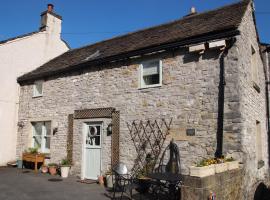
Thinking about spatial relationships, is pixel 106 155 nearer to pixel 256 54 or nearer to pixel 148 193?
pixel 148 193

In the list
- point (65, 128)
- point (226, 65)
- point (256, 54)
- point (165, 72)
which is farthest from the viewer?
point (65, 128)

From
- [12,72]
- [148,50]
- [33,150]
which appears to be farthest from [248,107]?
[12,72]

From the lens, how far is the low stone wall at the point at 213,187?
18.0 ft

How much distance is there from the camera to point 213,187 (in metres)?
5.79

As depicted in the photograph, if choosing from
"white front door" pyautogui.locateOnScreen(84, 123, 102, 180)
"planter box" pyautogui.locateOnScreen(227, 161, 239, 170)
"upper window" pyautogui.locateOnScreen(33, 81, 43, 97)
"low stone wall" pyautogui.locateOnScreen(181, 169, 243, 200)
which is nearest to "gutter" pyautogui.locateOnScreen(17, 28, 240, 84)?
"upper window" pyautogui.locateOnScreen(33, 81, 43, 97)

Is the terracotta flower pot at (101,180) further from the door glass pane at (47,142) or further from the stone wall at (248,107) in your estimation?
the stone wall at (248,107)

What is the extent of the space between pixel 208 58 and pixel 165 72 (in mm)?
1549

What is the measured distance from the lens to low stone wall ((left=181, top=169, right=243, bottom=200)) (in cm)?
549

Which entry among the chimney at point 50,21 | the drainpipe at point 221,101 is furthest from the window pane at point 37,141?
the drainpipe at point 221,101

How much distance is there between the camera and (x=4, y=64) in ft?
47.8

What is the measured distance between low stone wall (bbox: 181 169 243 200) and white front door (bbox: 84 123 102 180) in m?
5.54

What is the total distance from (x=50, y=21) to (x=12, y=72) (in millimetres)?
4081

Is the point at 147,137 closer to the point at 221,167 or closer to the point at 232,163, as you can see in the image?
the point at 232,163

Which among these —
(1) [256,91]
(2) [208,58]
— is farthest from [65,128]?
(1) [256,91]
